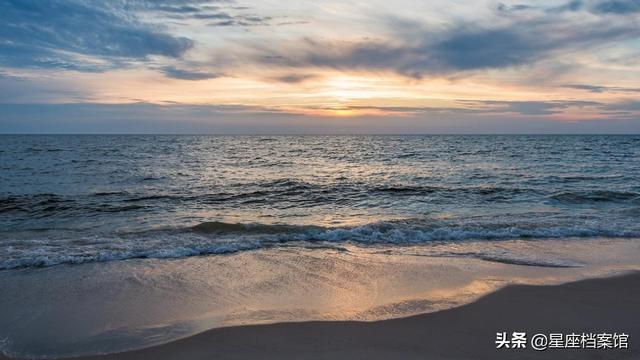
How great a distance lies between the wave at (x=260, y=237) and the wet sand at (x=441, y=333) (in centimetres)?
295

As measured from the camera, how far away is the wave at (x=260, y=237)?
985 cm

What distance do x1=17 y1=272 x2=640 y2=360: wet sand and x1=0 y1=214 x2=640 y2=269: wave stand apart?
2.95m

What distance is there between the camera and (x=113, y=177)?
2706 cm

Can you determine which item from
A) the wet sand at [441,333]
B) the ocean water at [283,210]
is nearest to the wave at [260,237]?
the ocean water at [283,210]

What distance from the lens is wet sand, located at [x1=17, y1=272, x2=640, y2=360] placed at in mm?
5078

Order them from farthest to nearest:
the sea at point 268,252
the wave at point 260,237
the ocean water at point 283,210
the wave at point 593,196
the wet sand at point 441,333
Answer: the wave at point 593,196 → the ocean water at point 283,210 → the wave at point 260,237 → the sea at point 268,252 → the wet sand at point 441,333

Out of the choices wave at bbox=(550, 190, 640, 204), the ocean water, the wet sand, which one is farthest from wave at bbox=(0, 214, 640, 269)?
wave at bbox=(550, 190, 640, 204)

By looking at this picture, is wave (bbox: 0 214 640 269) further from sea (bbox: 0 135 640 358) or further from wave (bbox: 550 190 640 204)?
wave (bbox: 550 190 640 204)

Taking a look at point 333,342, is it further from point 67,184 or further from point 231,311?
point 67,184

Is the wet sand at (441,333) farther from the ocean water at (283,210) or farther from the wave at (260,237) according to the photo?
the ocean water at (283,210)

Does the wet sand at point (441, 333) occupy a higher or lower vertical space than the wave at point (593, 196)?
lower

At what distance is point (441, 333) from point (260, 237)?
6.85 metres

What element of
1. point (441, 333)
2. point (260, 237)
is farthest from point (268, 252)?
point (441, 333)

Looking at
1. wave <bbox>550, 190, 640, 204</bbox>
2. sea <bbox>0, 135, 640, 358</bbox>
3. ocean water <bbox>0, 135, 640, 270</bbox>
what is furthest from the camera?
wave <bbox>550, 190, 640, 204</bbox>
